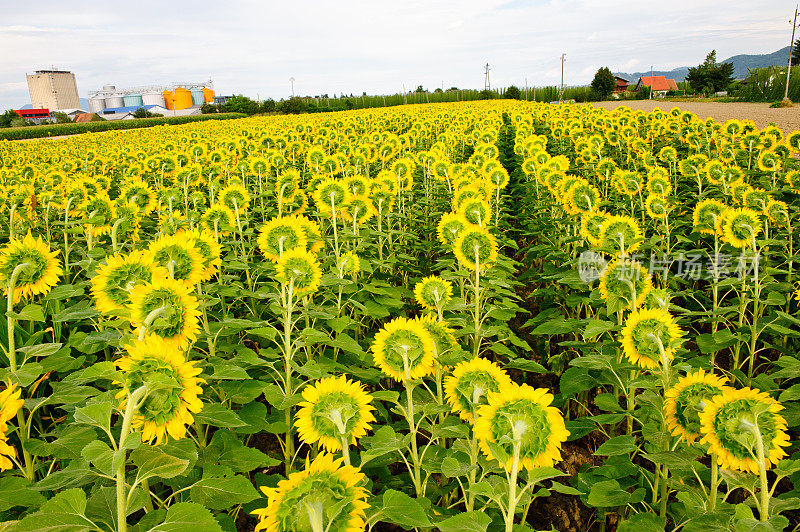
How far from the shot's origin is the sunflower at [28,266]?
7.39ft

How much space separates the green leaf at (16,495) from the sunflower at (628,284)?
2.88 meters

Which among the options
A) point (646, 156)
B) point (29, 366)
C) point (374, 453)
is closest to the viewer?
point (374, 453)

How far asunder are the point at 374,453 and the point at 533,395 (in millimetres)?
620

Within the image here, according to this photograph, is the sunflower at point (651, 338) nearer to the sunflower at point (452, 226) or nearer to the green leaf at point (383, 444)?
the green leaf at point (383, 444)

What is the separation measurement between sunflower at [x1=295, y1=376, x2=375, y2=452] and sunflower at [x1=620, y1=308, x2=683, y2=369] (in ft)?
4.30

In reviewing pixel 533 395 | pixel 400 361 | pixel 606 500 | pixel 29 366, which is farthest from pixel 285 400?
pixel 606 500

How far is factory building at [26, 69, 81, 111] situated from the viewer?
410ft

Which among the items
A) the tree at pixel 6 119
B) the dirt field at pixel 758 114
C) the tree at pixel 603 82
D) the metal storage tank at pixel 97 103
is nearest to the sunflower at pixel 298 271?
the dirt field at pixel 758 114

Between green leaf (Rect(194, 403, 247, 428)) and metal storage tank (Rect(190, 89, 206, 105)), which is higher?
metal storage tank (Rect(190, 89, 206, 105))

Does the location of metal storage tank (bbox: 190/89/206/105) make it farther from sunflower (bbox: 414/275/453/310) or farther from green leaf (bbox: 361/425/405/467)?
green leaf (bbox: 361/425/405/467)

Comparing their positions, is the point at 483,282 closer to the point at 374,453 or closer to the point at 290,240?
the point at 290,240

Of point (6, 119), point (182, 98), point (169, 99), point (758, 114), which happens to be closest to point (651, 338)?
point (758, 114)

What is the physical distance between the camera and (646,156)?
771 centimetres

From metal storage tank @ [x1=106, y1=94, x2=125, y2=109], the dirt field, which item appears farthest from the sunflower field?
metal storage tank @ [x1=106, y1=94, x2=125, y2=109]
